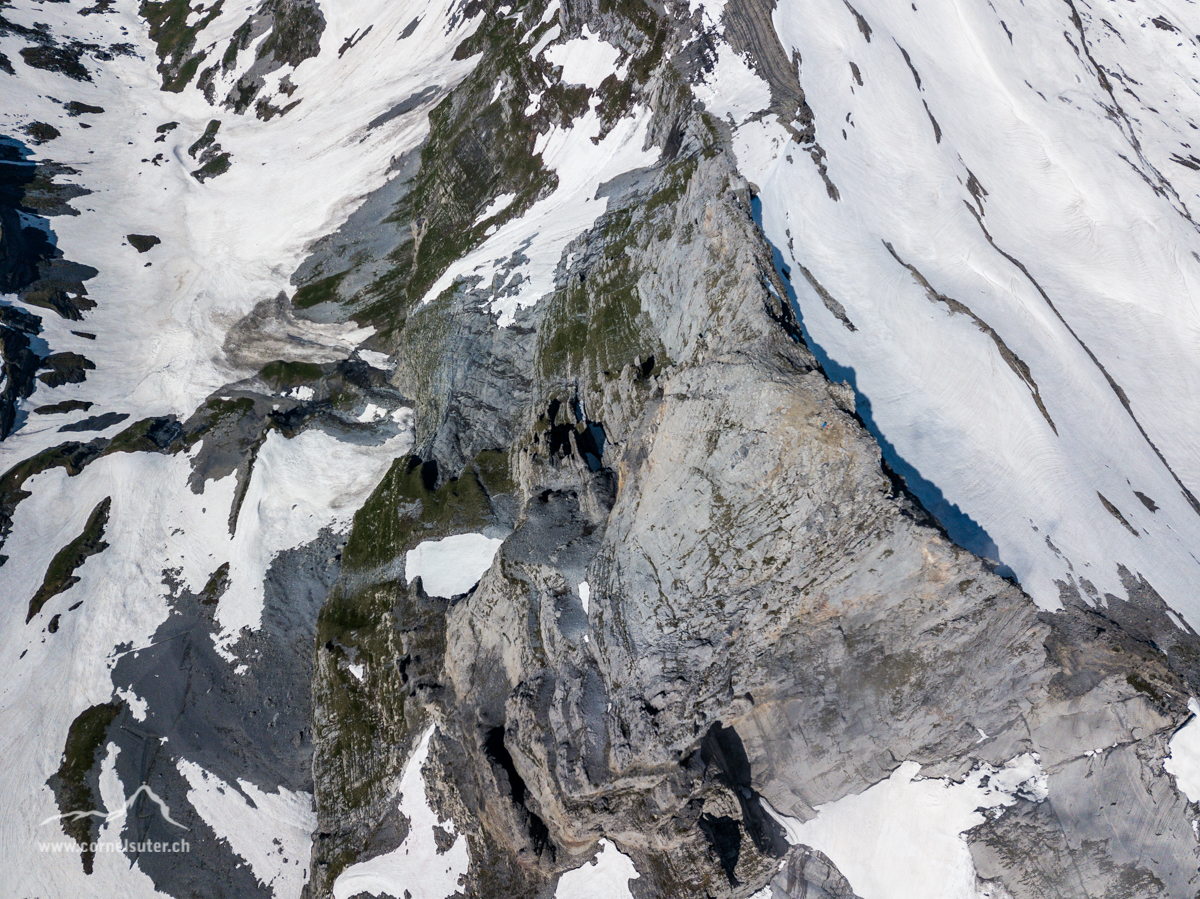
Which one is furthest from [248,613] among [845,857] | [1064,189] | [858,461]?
[1064,189]

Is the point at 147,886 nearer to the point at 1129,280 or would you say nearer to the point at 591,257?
the point at 591,257

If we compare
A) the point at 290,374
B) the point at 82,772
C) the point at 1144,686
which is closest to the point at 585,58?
the point at 290,374

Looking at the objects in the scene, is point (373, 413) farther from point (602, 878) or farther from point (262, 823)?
point (602, 878)

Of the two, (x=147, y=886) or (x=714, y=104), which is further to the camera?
(x=147, y=886)

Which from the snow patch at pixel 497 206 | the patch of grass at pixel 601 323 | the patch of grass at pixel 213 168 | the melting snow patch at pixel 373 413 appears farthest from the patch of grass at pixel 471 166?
the patch of grass at pixel 213 168

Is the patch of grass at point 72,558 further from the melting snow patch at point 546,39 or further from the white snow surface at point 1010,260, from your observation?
the white snow surface at point 1010,260

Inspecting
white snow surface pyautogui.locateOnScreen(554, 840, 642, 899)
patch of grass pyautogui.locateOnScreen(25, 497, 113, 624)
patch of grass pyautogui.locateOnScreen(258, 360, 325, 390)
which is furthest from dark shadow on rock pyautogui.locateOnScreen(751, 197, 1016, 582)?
patch of grass pyautogui.locateOnScreen(25, 497, 113, 624)
